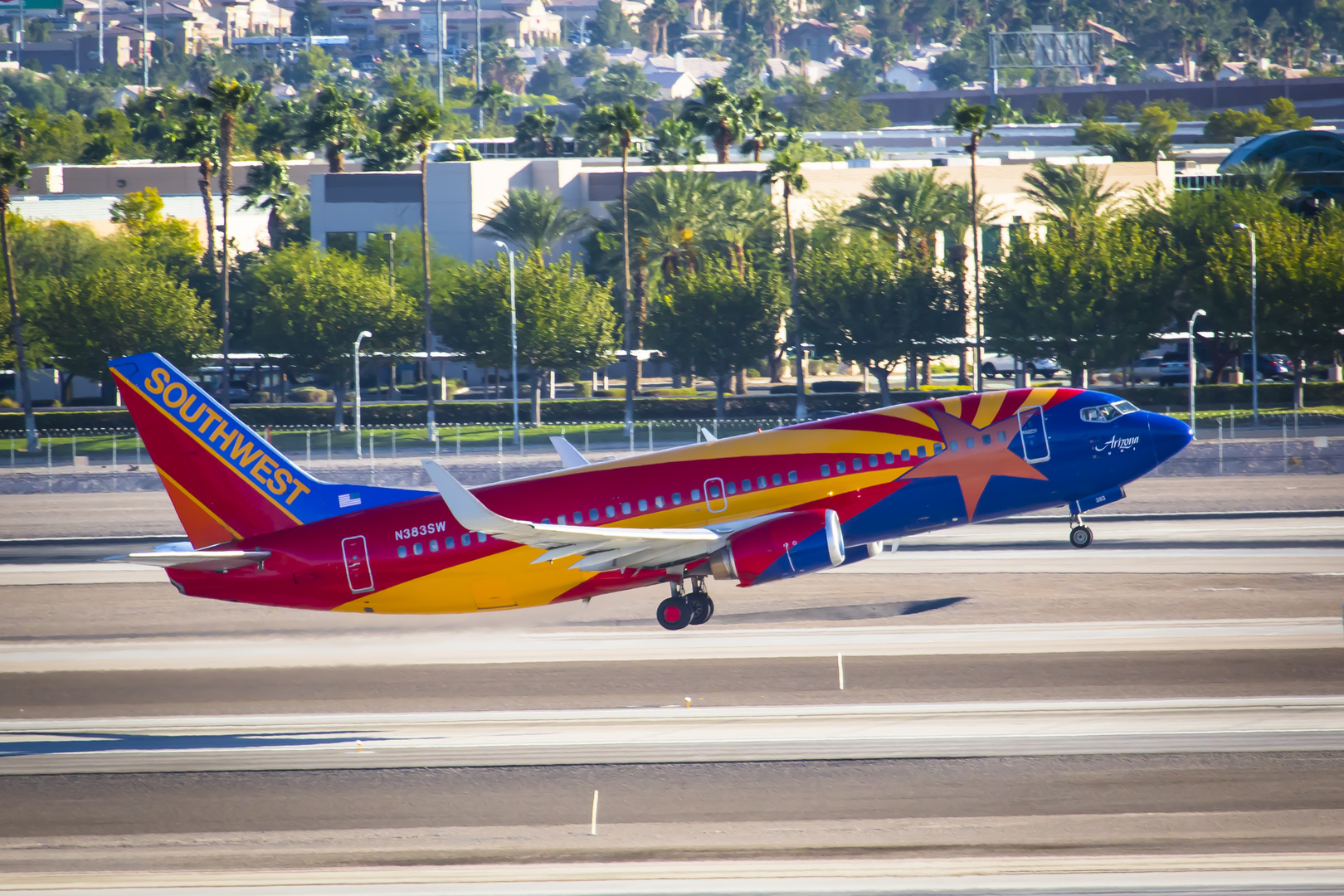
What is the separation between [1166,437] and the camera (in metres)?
33.0

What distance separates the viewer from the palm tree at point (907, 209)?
116m

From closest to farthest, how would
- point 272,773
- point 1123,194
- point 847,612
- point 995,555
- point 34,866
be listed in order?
point 34,866 → point 272,773 → point 847,612 → point 995,555 → point 1123,194

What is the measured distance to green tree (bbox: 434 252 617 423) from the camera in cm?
9981

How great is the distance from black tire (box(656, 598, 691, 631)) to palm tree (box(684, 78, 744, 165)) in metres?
90.3

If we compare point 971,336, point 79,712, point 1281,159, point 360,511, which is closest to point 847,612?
point 360,511

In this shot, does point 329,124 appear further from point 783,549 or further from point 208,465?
point 783,549

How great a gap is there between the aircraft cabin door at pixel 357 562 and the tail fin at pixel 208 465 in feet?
3.34

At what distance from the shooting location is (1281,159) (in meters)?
115

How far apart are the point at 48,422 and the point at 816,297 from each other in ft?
199

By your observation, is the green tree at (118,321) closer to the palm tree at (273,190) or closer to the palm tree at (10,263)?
the palm tree at (10,263)

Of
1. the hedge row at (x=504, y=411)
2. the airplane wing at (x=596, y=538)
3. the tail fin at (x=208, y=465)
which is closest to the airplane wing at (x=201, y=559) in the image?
the tail fin at (x=208, y=465)

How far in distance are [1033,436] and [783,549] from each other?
7511 millimetres

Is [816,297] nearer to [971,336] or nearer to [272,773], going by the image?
[971,336]

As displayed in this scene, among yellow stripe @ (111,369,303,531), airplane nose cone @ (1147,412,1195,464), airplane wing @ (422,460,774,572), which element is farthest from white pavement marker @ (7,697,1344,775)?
airplane nose cone @ (1147,412,1195,464)
